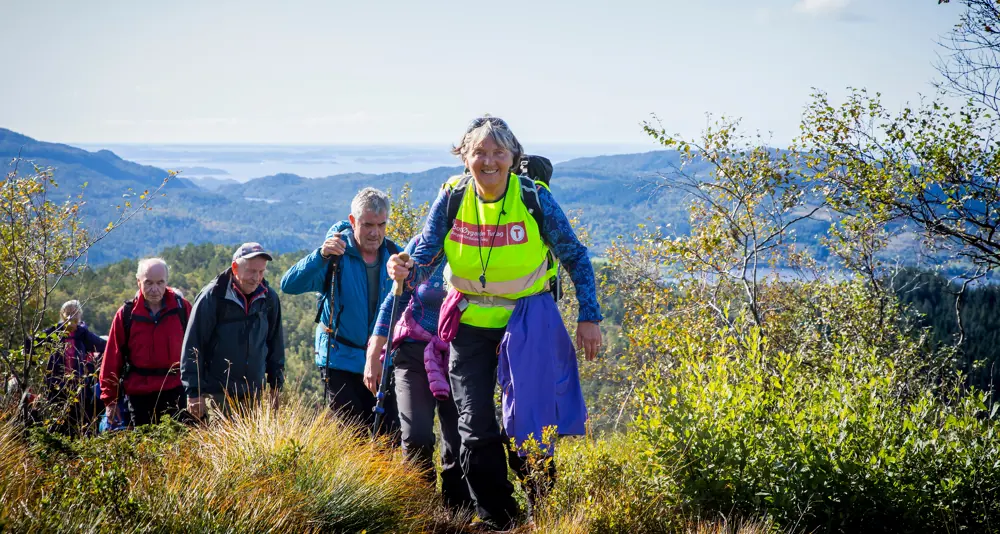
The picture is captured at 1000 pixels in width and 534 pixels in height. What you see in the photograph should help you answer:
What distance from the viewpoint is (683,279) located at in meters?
14.0

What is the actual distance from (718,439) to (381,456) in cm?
182

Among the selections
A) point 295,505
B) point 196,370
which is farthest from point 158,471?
point 196,370

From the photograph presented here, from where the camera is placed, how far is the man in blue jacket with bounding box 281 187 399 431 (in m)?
5.15

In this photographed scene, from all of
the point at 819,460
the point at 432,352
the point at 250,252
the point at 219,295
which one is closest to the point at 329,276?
the point at 250,252

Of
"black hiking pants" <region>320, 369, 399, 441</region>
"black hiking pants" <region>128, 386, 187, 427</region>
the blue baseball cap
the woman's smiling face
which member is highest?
the woman's smiling face

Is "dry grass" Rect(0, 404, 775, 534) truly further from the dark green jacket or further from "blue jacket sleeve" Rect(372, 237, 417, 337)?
the dark green jacket

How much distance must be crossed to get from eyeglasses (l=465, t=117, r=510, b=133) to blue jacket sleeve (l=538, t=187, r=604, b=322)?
42 cm

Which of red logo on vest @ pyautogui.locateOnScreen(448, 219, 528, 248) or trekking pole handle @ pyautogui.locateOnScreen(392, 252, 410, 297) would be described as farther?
trekking pole handle @ pyautogui.locateOnScreen(392, 252, 410, 297)

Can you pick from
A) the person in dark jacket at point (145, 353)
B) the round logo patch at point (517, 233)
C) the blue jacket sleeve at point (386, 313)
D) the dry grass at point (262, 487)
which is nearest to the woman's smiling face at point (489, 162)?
the round logo patch at point (517, 233)

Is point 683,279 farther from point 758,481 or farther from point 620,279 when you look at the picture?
point 758,481

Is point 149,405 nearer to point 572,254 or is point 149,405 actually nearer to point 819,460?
point 572,254

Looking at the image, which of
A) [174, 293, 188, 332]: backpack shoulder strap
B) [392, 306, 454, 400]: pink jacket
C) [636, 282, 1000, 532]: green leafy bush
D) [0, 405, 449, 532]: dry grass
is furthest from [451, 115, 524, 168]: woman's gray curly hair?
[174, 293, 188, 332]: backpack shoulder strap

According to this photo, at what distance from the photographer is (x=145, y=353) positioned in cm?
592

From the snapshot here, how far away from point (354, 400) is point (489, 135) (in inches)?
90.9
